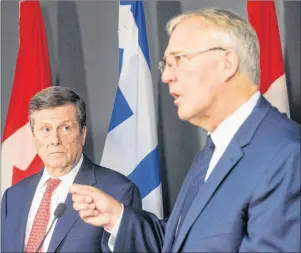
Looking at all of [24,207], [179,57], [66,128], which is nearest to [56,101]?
[66,128]

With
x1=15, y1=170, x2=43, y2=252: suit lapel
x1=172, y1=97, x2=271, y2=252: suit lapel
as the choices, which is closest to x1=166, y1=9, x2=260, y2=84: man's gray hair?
x1=172, y1=97, x2=271, y2=252: suit lapel

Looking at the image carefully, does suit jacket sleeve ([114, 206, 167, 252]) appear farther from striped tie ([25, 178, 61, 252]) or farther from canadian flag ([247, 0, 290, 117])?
canadian flag ([247, 0, 290, 117])

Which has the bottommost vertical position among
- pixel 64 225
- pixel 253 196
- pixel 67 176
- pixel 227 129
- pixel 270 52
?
pixel 64 225

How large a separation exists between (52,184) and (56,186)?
0.08ft

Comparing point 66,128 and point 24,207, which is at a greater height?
point 66,128

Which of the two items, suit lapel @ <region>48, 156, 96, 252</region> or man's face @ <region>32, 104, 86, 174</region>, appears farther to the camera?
man's face @ <region>32, 104, 86, 174</region>

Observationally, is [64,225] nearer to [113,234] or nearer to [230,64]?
[113,234]

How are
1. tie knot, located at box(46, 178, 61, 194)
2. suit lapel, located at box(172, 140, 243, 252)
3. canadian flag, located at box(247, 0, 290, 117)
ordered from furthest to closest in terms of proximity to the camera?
canadian flag, located at box(247, 0, 290, 117) → tie knot, located at box(46, 178, 61, 194) → suit lapel, located at box(172, 140, 243, 252)

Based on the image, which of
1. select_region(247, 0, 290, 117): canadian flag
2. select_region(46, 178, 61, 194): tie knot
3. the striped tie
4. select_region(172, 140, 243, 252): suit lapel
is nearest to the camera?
select_region(172, 140, 243, 252): suit lapel

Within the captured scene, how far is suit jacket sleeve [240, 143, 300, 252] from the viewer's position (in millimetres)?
1092

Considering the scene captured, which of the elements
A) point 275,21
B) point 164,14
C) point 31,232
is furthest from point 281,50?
point 31,232

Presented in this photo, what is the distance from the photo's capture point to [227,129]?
132 cm

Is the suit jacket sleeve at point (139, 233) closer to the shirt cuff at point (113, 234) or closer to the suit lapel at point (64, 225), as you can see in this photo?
the shirt cuff at point (113, 234)

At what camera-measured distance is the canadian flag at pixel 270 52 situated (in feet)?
7.00
